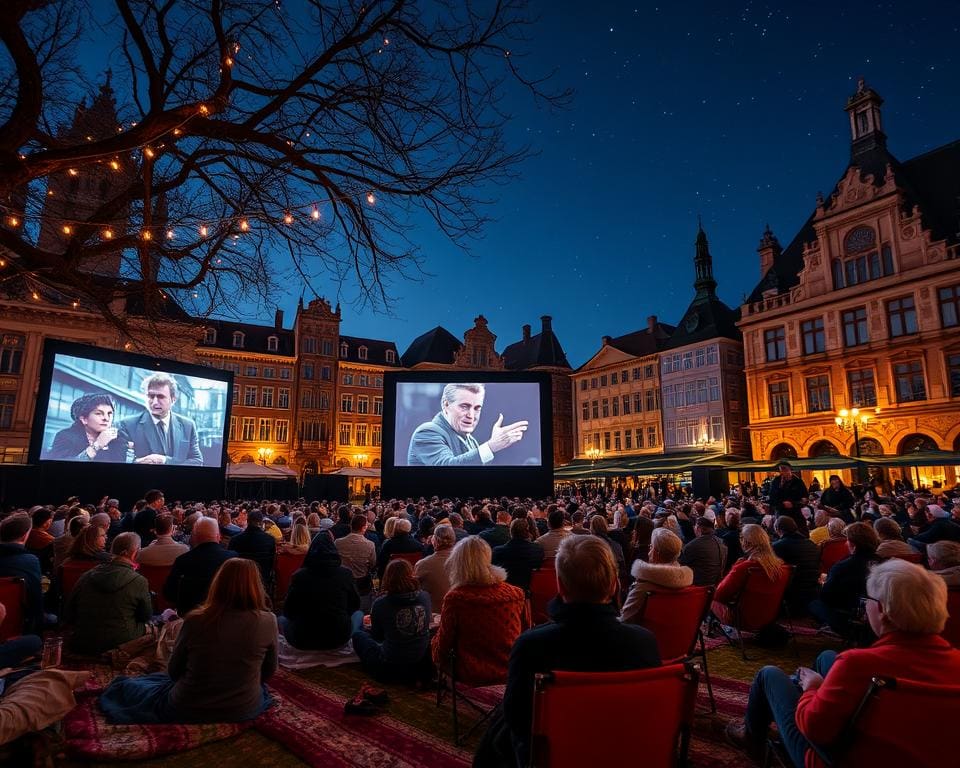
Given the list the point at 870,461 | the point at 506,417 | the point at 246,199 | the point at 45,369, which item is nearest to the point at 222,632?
the point at 246,199

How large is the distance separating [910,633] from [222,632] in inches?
129

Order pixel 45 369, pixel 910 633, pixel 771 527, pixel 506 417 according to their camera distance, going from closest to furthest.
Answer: pixel 910 633 < pixel 771 527 < pixel 45 369 < pixel 506 417

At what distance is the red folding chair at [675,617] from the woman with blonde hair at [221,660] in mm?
2442

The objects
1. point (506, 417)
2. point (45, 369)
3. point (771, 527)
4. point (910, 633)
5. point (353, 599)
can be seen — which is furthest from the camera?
point (506, 417)

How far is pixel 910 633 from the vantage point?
7.09 feet

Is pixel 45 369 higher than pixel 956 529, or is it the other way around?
pixel 45 369

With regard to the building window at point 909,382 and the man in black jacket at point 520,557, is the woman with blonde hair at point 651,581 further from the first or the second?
the building window at point 909,382

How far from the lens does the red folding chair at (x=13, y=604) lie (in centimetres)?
438

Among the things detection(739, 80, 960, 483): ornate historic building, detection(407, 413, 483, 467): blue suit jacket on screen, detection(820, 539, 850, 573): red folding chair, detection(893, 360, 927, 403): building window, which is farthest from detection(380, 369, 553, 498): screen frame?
detection(893, 360, 927, 403): building window

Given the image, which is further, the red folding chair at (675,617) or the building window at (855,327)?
the building window at (855,327)

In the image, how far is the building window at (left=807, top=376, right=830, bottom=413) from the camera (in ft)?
102

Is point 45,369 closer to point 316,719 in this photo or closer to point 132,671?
point 132,671

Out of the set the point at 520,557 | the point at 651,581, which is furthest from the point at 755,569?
the point at 520,557

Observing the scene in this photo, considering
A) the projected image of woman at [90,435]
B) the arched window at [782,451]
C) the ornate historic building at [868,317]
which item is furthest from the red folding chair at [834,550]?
the arched window at [782,451]
